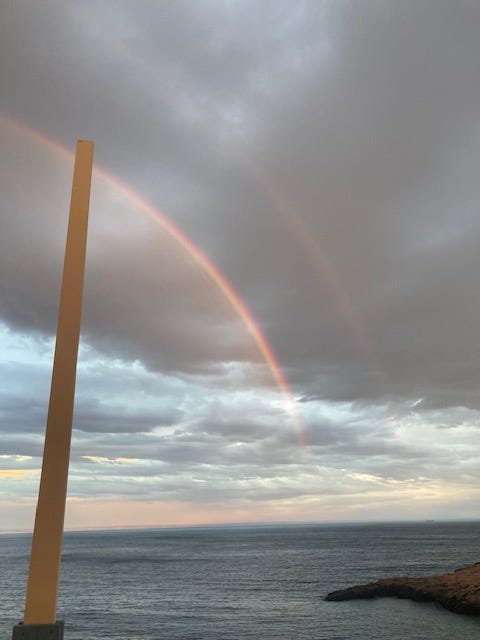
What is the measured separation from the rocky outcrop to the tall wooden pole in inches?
1717

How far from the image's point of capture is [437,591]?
44.9 metres

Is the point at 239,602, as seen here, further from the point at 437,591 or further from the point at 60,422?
the point at 60,422

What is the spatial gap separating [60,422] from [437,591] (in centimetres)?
4808

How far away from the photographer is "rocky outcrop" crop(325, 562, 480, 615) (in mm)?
41406

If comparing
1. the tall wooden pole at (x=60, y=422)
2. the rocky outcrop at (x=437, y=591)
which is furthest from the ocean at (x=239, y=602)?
the tall wooden pole at (x=60, y=422)

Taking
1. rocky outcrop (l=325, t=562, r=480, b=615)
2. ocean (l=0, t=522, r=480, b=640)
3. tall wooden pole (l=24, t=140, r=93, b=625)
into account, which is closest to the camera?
tall wooden pole (l=24, t=140, r=93, b=625)

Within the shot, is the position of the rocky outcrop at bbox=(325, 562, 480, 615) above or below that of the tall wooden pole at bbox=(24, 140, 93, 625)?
below

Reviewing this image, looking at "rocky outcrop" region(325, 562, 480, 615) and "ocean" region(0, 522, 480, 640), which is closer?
"ocean" region(0, 522, 480, 640)

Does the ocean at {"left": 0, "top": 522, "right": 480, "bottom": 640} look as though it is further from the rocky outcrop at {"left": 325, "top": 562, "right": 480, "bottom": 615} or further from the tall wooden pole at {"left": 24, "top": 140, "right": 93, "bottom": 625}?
the tall wooden pole at {"left": 24, "top": 140, "right": 93, "bottom": 625}

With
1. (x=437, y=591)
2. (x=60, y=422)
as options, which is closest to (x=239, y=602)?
(x=437, y=591)

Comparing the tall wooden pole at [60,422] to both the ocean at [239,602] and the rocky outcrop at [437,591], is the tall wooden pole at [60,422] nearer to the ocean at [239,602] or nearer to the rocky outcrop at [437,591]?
the ocean at [239,602]

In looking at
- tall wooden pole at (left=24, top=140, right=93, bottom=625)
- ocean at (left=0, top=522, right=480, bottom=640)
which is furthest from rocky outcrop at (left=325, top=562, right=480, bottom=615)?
tall wooden pole at (left=24, top=140, right=93, bottom=625)

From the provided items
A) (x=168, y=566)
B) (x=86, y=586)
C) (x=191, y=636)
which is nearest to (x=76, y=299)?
(x=191, y=636)

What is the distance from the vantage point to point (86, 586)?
63.0 meters
